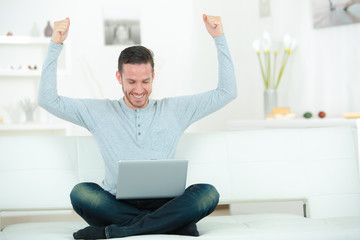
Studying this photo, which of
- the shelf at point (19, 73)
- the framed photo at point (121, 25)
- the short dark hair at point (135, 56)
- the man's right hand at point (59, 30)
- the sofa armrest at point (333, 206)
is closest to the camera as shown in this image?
the man's right hand at point (59, 30)

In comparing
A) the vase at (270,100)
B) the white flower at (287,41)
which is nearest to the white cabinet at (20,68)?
the vase at (270,100)

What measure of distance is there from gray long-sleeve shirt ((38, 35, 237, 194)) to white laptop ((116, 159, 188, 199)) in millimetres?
207

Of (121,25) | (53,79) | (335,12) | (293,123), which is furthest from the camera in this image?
(121,25)

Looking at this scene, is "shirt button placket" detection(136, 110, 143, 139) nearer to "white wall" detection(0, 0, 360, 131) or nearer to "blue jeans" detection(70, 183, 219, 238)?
"blue jeans" detection(70, 183, 219, 238)

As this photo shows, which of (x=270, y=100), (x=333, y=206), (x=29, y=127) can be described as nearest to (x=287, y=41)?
(x=270, y=100)

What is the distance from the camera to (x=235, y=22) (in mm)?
5094

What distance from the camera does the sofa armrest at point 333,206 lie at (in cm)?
256

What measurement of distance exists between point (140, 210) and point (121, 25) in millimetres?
3506

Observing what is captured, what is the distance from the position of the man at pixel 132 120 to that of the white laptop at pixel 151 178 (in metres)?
0.06

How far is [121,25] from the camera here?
5402mm

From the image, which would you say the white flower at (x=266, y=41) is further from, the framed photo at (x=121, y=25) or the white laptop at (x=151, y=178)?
the white laptop at (x=151, y=178)

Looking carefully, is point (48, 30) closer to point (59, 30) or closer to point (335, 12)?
point (335, 12)

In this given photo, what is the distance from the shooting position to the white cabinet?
16.3 ft

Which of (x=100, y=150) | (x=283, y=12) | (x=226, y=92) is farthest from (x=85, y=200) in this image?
(x=283, y=12)
